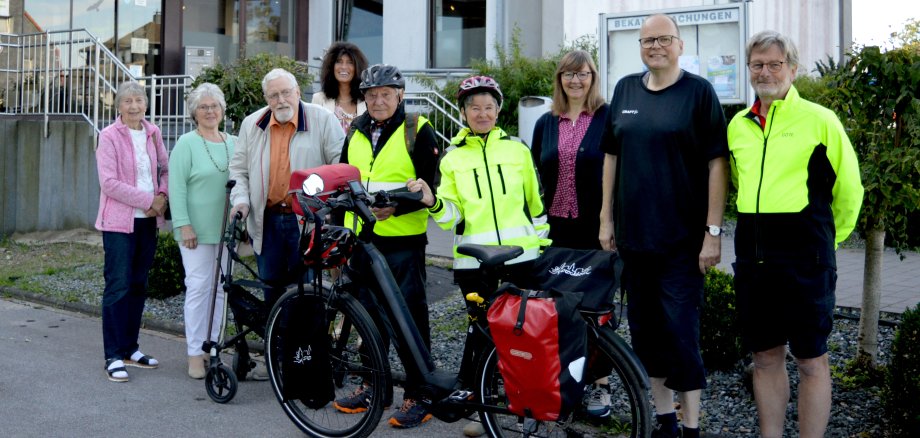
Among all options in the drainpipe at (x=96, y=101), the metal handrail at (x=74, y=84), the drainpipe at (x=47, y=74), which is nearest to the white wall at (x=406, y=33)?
the metal handrail at (x=74, y=84)

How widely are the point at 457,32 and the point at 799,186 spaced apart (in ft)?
43.6

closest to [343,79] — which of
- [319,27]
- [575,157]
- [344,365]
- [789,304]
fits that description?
[575,157]

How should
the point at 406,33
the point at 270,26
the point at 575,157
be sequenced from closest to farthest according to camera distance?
1. the point at 575,157
2. the point at 406,33
3. the point at 270,26

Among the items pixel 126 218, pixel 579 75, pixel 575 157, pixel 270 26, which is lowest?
pixel 126 218

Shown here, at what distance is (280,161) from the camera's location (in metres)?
6.11

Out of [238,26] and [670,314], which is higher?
[238,26]

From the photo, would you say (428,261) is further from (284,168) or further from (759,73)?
(759,73)

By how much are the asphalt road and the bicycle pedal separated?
73 centimetres

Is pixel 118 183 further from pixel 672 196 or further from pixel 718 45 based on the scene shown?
pixel 718 45

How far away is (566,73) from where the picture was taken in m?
5.35

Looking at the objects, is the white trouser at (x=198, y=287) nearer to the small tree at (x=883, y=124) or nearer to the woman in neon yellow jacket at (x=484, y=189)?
the woman in neon yellow jacket at (x=484, y=189)

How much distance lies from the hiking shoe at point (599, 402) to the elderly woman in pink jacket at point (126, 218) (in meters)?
3.21

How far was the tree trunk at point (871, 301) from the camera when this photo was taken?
5.66 metres

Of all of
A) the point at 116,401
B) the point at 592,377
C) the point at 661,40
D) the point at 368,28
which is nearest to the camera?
the point at 592,377
